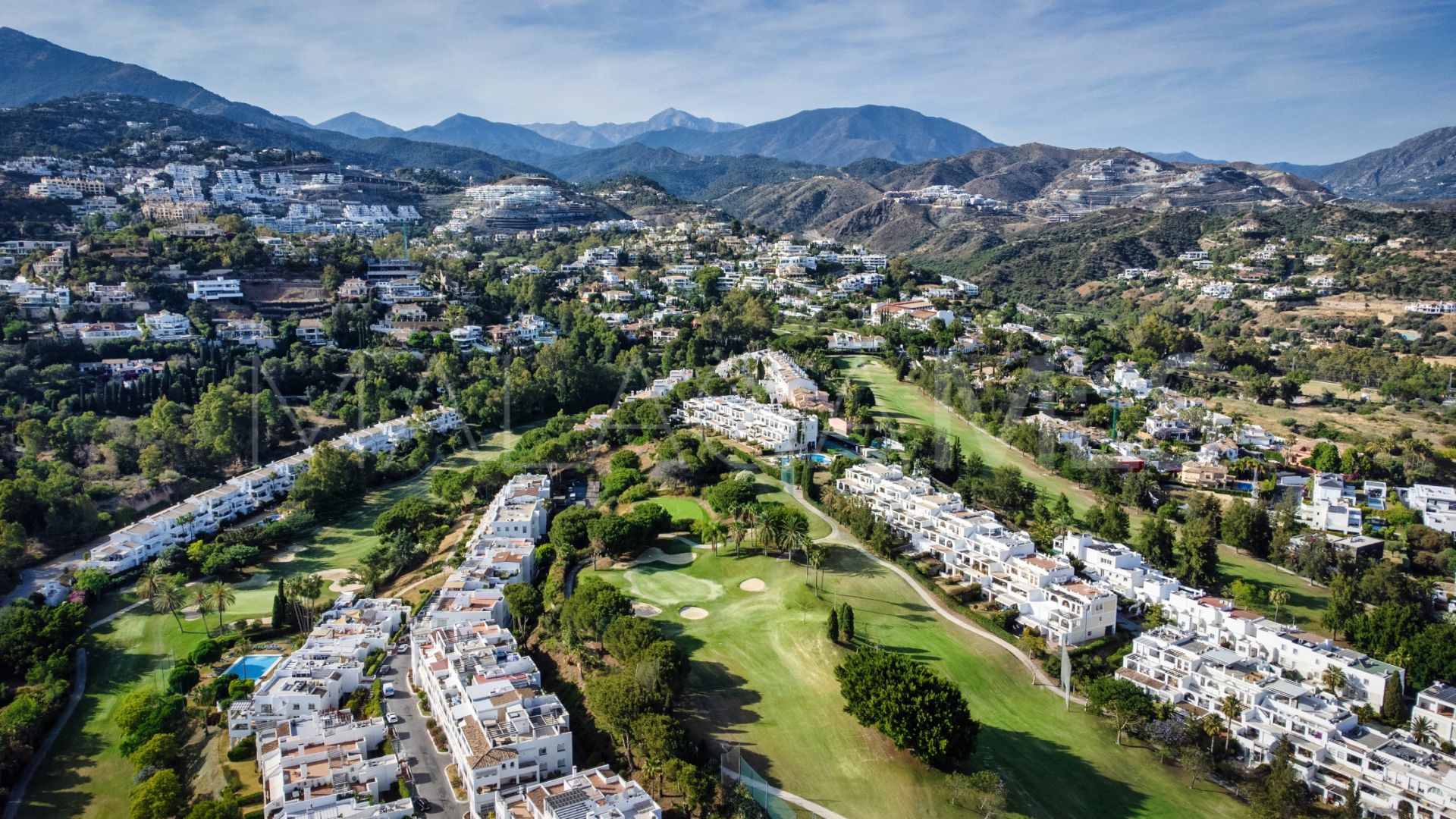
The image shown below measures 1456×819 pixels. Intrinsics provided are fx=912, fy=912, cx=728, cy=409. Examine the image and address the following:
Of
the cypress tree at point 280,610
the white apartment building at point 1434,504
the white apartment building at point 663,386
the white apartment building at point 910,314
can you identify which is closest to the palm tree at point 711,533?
the cypress tree at point 280,610

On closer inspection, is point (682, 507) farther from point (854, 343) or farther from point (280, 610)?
point (854, 343)

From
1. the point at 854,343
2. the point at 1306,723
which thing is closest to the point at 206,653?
the point at 1306,723

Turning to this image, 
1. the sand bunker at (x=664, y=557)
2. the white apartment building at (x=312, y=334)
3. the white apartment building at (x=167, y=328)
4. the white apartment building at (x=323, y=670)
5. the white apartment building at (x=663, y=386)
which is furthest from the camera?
the white apartment building at (x=312, y=334)

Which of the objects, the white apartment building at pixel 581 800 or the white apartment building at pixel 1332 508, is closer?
the white apartment building at pixel 581 800

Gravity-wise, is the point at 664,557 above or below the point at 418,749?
above

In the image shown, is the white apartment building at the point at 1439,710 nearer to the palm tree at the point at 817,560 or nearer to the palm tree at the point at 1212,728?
the palm tree at the point at 1212,728

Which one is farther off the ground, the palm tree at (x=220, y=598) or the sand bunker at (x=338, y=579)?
the palm tree at (x=220, y=598)
